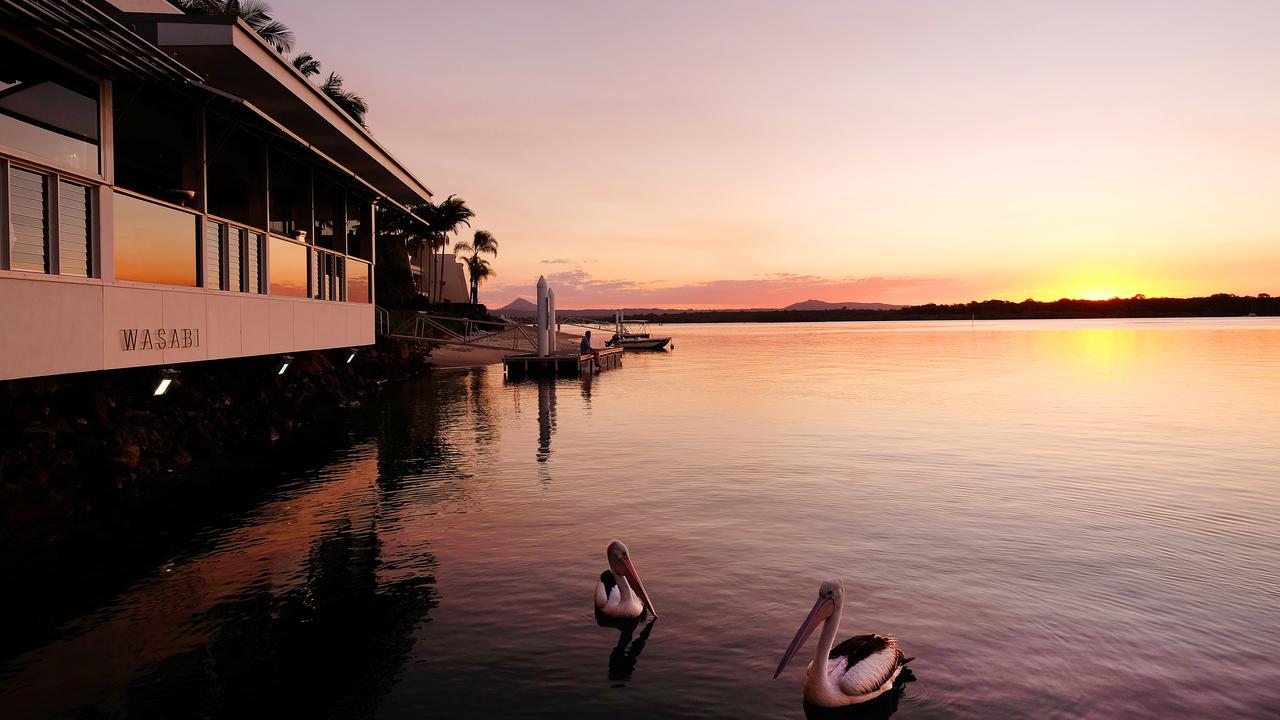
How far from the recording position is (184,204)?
14.7 meters

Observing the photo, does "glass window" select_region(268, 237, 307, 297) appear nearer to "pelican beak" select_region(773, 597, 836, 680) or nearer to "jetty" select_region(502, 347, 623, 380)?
"pelican beak" select_region(773, 597, 836, 680)

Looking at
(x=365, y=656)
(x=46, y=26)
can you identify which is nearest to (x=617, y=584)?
(x=365, y=656)

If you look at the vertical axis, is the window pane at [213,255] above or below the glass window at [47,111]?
below

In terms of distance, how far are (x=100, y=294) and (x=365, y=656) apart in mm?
6985

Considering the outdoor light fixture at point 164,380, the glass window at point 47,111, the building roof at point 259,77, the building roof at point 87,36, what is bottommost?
the outdoor light fixture at point 164,380

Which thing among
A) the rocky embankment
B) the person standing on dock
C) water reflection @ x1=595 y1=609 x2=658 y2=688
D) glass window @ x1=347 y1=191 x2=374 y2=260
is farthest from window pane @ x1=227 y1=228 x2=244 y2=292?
the person standing on dock

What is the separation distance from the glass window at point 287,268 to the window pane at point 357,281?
3.75 meters

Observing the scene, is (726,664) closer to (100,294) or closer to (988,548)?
(988,548)

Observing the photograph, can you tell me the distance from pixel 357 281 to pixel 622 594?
60.4ft

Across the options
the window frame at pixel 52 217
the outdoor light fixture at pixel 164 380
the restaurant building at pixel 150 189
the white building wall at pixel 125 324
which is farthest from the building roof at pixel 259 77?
the outdoor light fixture at pixel 164 380

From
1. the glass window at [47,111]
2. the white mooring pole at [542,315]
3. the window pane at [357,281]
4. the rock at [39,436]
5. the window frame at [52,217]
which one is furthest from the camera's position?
the white mooring pole at [542,315]

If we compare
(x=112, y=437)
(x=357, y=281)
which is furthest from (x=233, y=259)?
(x=357, y=281)

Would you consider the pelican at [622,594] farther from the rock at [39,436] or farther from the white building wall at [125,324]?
the rock at [39,436]

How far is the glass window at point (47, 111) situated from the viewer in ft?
31.8
